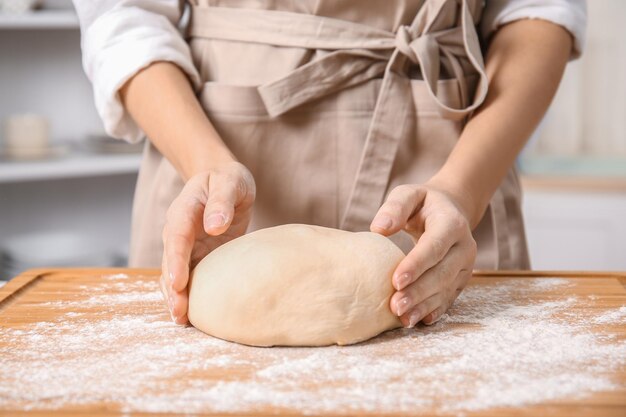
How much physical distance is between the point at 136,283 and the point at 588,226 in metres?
2.00

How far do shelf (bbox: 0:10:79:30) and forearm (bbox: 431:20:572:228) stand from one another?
1645mm

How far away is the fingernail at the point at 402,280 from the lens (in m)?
0.87

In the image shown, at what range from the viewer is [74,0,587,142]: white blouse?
1196mm

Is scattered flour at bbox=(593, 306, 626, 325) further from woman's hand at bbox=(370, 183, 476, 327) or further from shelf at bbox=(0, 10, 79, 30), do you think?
shelf at bbox=(0, 10, 79, 30)

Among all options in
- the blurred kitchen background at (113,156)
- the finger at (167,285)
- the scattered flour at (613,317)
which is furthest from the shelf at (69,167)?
the scattered flour at (613,317)

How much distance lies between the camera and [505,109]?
3.85 feet

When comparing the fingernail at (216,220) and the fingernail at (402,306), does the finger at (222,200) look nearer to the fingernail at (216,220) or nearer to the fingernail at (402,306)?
the fingernail at (216,220)

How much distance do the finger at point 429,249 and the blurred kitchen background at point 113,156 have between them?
174 centimetres

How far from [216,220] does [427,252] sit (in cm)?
24

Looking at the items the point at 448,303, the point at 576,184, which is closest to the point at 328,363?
the point at 448,303

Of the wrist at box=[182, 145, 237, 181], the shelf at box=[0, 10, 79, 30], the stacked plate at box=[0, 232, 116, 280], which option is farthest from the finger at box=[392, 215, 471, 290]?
the shelf at box=[0, 10, 79, 30]

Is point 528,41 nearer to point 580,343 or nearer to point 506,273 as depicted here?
point 506,273

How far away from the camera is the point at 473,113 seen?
1.20 m

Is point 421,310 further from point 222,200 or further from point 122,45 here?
point 122,45
